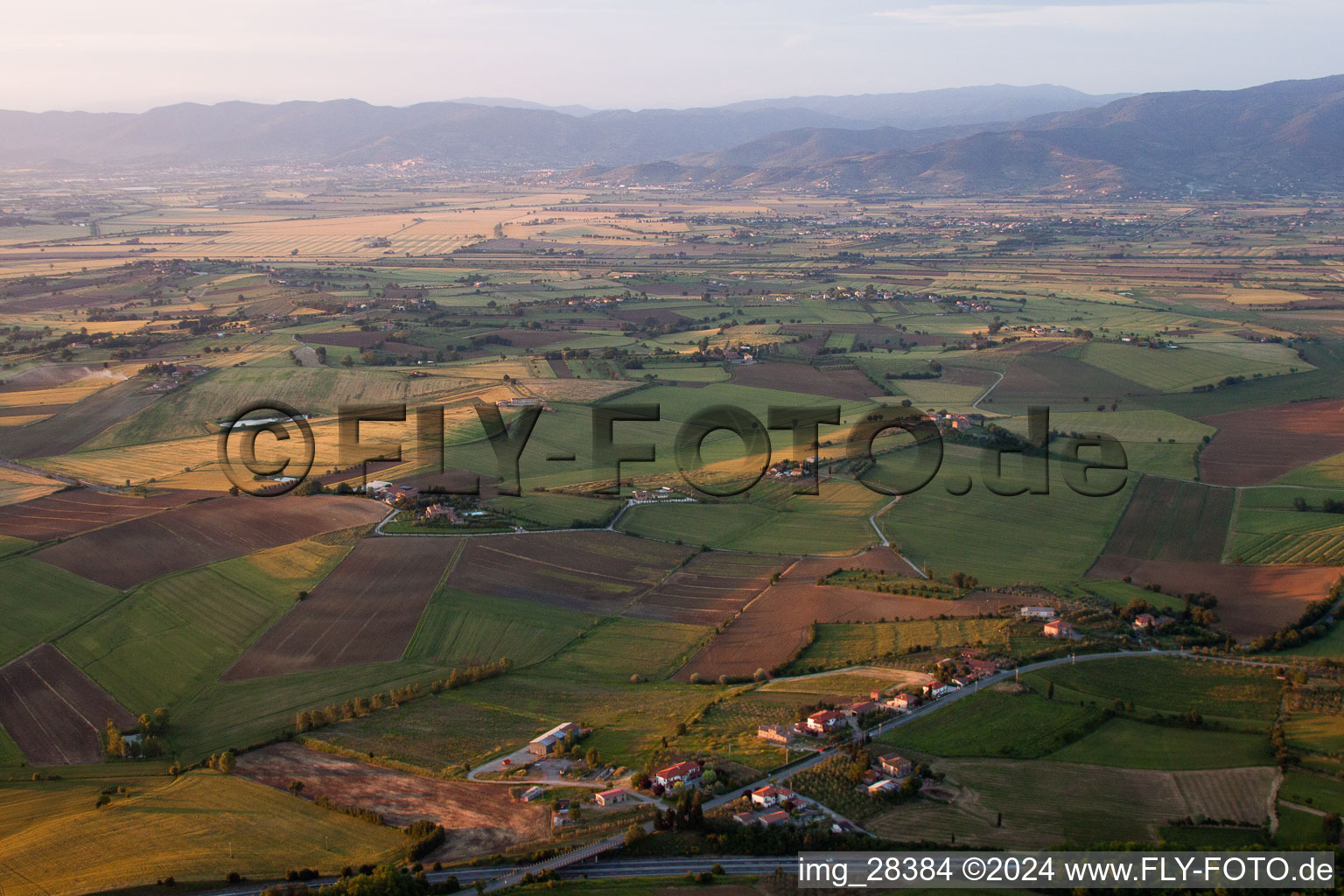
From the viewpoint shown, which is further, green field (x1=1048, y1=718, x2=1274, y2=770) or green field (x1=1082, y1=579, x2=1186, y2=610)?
green field (x1=1082, y1=579, x2=1186, y2=610)

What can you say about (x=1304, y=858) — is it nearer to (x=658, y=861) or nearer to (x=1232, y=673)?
(x=1232, y=673)

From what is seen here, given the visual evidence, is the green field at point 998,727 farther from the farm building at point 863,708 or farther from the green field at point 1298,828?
the green field at point 1298,828

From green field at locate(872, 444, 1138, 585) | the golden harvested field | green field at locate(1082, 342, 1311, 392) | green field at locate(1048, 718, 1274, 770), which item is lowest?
green field at locate(1048, 718, 1274, 770)

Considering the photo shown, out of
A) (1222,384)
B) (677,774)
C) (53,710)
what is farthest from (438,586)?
(1222,384)

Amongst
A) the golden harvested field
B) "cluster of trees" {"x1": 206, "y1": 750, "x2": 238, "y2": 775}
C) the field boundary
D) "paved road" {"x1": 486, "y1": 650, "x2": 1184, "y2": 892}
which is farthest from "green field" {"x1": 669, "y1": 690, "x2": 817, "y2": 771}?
the golden harvested field

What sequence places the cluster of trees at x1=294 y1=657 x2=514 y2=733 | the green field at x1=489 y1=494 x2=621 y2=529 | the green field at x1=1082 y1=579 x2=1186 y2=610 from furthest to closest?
the green field at x1=489 y1=494 x2=621 y2=529
the green field at x1=1082 y1=579 x2=1186 y2=610
the cluster of trees at x1=294 y1=657 x2=514 y2=733

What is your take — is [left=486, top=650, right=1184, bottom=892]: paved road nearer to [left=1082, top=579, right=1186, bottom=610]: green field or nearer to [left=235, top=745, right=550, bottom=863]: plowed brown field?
[left=235, top=745, right=550, bottom=863]: plowed brown field

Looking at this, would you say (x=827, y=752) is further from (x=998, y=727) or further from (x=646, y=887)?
(x=646, y=887)
